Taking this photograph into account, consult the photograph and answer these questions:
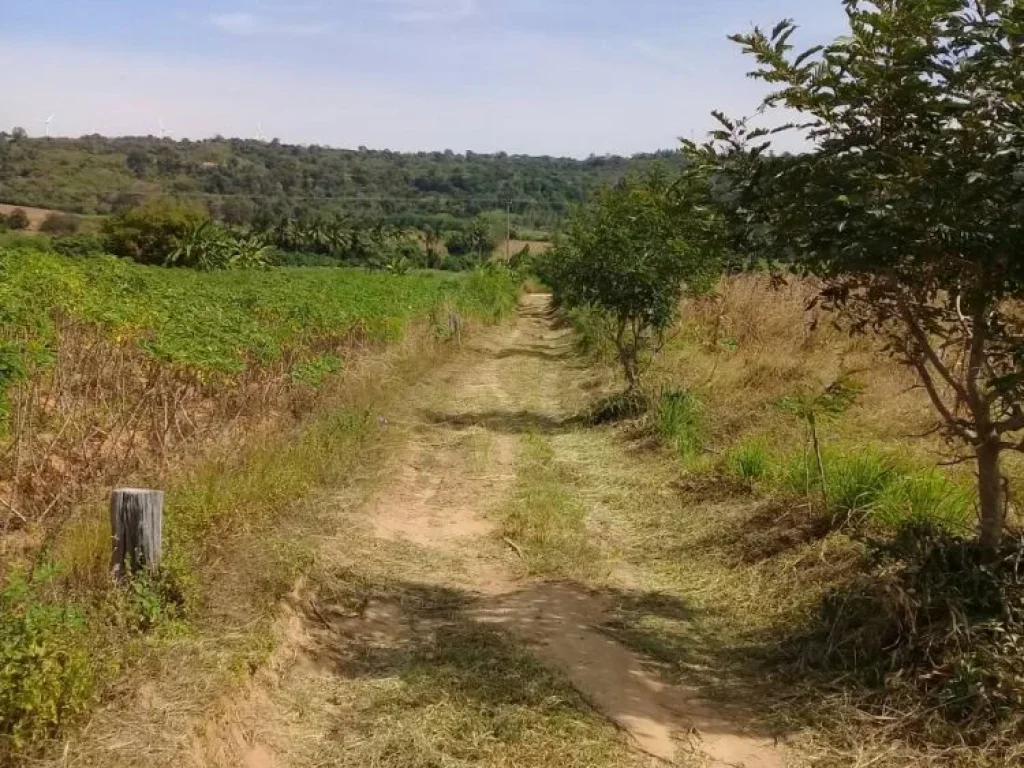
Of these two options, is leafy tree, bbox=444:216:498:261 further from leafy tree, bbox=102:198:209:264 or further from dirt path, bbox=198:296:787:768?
dirt path, bbox=198:296:787:768

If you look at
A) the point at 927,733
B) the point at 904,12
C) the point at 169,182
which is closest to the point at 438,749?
the point at 927,733

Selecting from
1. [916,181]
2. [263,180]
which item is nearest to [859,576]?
[916,181]

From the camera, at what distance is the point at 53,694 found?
3.54 m

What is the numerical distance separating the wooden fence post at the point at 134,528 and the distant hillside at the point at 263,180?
82.4 m

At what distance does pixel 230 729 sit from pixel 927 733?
3.10 m

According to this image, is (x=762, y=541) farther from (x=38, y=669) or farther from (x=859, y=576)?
(x=38, y=669)

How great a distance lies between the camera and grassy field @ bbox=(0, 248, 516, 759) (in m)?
3.90

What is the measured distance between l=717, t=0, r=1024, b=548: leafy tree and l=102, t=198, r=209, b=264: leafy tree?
50.7 m

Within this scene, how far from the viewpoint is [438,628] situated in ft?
18.5

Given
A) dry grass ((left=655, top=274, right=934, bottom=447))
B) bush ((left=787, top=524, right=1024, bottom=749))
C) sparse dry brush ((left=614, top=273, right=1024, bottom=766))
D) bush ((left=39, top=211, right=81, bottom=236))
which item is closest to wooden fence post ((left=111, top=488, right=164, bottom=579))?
sparse dry brush ((left=614, top=273, right=1024, bottom=766))

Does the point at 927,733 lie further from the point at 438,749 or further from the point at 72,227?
the point at 72,227

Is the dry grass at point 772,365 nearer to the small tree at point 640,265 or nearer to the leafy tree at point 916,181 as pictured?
the small tree at point 640,265

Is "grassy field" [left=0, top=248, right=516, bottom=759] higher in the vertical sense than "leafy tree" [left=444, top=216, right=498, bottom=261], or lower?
lower

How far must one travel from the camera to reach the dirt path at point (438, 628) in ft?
13.9
